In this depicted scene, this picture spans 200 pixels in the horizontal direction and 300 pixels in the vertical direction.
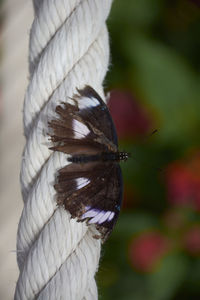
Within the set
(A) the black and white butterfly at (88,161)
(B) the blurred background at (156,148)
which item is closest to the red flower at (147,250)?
(B) the blurred background at (156,148)

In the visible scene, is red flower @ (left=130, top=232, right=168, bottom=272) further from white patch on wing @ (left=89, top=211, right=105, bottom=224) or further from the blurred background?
white patch on wing @ (left=89, top=211, right=105, bottom=224)

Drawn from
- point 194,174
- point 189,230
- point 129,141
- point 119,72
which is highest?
point 119,72

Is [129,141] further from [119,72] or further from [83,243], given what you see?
[83,243]

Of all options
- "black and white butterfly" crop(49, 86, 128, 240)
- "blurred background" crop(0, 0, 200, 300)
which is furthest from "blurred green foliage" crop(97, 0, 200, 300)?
"black and white butterfly" crop(49, 86, 128, 240)

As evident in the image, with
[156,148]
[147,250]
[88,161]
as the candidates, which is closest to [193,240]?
[147,250]

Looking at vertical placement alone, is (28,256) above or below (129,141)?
below

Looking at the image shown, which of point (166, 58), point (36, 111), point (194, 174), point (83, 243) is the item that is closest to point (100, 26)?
point (36, 111)
